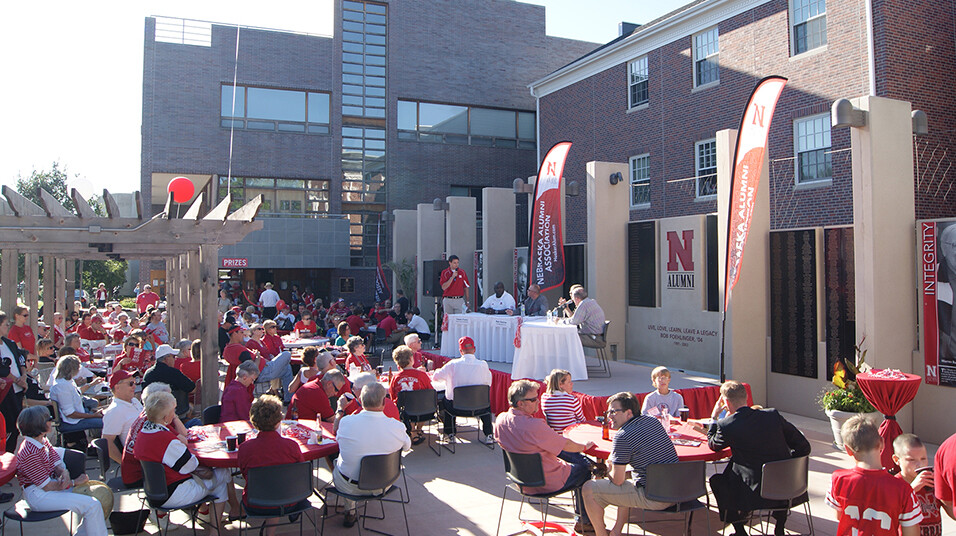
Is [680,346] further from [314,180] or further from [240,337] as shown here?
[314,180]

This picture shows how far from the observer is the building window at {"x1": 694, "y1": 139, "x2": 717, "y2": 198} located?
17.5 m

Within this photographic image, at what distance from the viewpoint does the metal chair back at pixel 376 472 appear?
5102 millimetres

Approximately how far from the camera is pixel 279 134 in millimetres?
24797

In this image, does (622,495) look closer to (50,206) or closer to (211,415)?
(211,415)

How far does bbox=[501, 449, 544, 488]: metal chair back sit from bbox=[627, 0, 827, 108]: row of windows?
1379 cm

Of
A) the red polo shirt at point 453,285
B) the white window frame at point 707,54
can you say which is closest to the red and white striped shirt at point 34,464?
the red polo shirt at point 453,285

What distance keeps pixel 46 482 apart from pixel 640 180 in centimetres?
1744

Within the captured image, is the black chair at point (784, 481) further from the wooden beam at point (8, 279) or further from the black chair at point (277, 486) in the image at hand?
the wooden beam at point (8, 279)

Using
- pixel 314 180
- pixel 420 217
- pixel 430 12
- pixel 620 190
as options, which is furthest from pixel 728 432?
pixel 430 12

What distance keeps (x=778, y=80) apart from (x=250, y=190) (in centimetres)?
2045

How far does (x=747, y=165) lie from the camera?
28.7 feet

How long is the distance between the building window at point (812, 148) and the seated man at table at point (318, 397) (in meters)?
12.5

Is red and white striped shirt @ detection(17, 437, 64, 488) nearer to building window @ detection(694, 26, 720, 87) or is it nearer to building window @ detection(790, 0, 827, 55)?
building window @ detection(790, 0, 827, 55)

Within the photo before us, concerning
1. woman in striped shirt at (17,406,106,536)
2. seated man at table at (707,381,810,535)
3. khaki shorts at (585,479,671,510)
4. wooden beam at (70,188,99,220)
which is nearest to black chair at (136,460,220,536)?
woman in striped shirt at (17,406,106,536)
